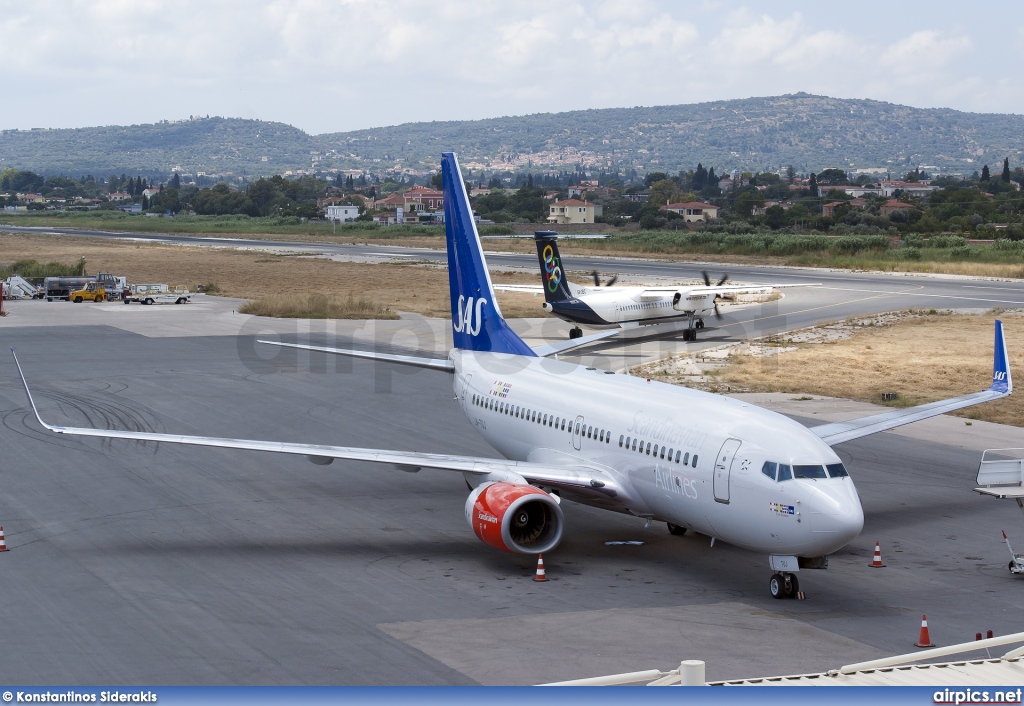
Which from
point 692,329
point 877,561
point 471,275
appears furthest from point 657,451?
point 692,329

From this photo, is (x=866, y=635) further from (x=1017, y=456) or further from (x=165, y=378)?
(x=165, y=378)

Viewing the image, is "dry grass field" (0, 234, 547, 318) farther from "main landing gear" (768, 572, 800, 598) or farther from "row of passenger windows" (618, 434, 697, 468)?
"main landing gear" (768, 572, 800, 598)

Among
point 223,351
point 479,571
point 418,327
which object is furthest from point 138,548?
point 418,327

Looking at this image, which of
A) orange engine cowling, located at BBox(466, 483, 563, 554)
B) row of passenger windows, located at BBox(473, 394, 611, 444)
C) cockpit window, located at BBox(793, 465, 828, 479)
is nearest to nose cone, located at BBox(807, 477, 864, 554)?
cockpit window, located at BBox(793, 465, 828, 479)

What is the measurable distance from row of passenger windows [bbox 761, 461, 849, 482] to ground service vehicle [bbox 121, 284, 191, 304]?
73459 millimetres

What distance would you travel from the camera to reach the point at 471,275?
112 feet

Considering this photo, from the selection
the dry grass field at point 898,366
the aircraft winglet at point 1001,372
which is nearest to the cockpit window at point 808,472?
the aircraft winglet at point 1001,372

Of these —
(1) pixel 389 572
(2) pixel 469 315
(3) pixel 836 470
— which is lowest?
(1) pixel 389 572

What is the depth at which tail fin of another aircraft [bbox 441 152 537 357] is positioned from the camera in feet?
111

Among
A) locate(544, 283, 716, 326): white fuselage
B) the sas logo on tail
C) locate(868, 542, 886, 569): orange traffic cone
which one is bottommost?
locate(868, 542, 886, 569): orange traffic cone

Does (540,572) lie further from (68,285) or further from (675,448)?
(68,285)

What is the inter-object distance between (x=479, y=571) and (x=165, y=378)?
30.9m

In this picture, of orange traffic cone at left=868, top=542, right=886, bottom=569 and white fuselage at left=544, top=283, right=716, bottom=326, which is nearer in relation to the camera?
orange traffic cone at left=868, top=542, right=886, bottom=569

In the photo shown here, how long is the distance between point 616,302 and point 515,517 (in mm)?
44227
